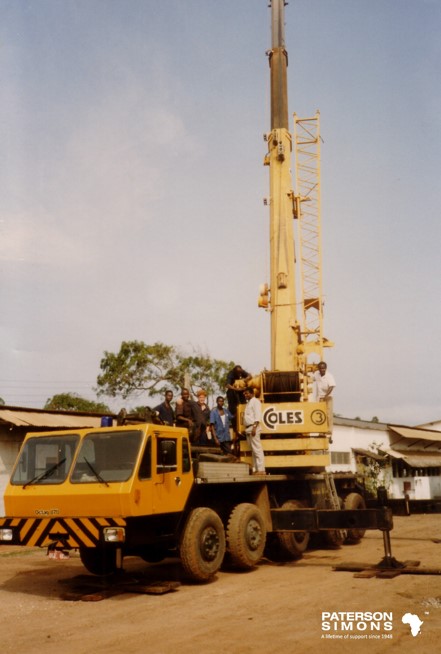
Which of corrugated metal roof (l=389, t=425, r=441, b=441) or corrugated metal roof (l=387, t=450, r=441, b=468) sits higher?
corrugated metal roof (l=389, t=425, r=441, b=441)

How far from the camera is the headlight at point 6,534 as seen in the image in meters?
8.44

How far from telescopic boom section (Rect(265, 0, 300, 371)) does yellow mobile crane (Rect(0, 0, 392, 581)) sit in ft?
0.85

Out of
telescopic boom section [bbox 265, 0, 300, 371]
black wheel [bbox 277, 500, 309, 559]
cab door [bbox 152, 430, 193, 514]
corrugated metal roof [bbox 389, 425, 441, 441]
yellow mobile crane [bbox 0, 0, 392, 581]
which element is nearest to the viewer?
yellow mobile crane [bbox 0, 0, 392, 581]

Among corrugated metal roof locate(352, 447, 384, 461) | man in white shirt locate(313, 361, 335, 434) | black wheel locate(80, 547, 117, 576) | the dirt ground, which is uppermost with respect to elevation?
corrugated metal roof locate(352, 447, 384, 461)

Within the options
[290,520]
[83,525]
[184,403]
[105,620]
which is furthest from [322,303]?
[105,620]

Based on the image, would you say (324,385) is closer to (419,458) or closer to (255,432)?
(255,432)

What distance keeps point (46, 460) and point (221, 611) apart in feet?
10.4

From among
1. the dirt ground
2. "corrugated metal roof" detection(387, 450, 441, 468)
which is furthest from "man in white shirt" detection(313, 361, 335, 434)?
"corrugated metal roof" detection(387, 450, 441, 468)

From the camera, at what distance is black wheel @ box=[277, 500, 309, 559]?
11.0 meters

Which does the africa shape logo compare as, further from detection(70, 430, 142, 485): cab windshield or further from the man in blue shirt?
the man in blue shirt

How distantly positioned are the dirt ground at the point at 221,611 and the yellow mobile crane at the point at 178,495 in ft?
1.77

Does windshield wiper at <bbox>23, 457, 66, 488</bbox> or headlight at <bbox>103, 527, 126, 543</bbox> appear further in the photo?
windshield wiper at <bbox>23, 457, 66, 488</bbox>

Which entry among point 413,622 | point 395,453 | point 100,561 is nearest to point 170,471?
point 100,561

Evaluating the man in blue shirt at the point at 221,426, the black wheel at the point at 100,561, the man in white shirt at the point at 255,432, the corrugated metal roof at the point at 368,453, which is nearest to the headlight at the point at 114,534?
the black wheel at the point at 100,561
